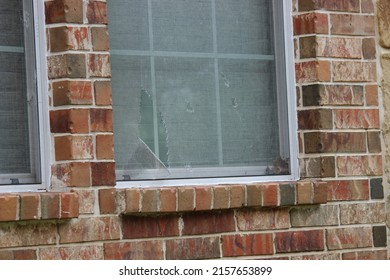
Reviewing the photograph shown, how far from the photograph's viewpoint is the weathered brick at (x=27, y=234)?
13.5 ft

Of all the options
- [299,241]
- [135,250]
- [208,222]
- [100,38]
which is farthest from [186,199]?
[100,38]

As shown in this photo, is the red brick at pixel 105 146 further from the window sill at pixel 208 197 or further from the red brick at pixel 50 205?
the red brick at pixel 50 205

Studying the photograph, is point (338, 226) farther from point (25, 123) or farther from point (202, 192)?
point (25, 123)

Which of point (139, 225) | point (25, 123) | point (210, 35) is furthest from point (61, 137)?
point (210, 35)

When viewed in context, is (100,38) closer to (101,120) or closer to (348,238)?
(101,120)

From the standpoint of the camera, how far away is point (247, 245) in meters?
4.69

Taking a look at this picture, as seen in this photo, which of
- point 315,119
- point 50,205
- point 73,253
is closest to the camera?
point 50,205

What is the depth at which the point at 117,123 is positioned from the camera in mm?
4516

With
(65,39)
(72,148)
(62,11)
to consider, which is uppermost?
(62,11)

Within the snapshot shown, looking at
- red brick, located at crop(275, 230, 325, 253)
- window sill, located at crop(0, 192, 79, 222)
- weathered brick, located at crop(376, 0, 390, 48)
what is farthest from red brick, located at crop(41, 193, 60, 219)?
weathered brick, located at crop(376, 0, 390, 48)

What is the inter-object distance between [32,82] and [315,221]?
4.78 ft

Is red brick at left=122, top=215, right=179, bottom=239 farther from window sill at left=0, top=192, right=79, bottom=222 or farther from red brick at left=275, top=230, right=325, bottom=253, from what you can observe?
red brick at left=275, top=230, right=325, bottom=253

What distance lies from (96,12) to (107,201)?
0.78 meters

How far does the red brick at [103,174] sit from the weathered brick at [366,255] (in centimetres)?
123
